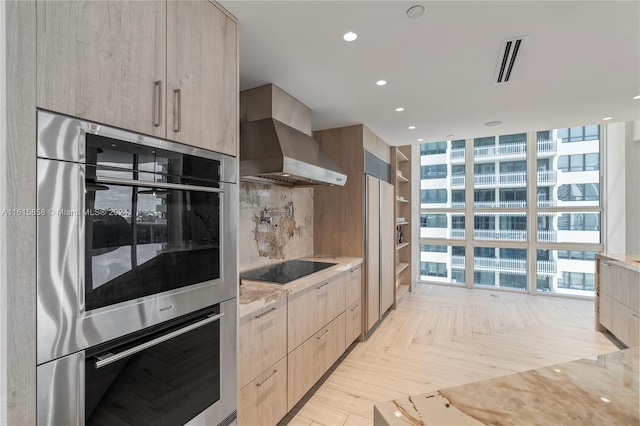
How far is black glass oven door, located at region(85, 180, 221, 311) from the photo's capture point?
99 centimetres

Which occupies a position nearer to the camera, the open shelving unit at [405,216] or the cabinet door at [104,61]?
the cabinet door at [104,61]

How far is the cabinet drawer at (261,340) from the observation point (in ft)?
5.26

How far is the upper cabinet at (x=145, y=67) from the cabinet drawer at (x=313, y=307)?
1.17 m

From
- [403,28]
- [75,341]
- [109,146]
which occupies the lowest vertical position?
[75,341]

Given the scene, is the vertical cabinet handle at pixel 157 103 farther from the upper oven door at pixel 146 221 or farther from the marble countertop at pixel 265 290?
the marble countertop at pixel 265 290

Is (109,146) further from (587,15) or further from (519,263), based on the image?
(519,263)

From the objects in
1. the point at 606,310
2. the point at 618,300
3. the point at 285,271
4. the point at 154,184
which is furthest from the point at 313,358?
the point at 606,310

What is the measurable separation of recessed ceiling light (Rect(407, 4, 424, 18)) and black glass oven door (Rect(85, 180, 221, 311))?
1348 mm

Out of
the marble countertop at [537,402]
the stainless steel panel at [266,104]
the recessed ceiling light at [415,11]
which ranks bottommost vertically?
the marble countertop at [537,402]

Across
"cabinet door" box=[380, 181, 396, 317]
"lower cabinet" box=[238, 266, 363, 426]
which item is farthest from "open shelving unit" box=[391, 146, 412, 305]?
"lower cabinet" box=[238, 266, 363, 426]

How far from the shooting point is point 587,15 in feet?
5.18

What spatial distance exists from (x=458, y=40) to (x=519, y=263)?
5010 mm

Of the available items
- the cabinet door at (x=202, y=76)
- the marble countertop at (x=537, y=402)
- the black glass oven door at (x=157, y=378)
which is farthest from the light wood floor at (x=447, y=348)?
the cabinet door at (x=202, y=76)

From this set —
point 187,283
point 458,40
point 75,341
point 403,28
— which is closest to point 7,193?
point 75,341
